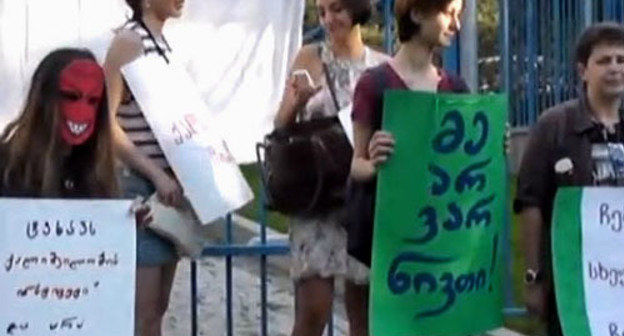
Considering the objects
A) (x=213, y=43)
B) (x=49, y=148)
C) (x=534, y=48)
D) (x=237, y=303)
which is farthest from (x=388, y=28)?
(x=237, y=303)

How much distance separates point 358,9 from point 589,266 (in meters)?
1.37

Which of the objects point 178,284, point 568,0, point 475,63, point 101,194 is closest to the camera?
point 101,194

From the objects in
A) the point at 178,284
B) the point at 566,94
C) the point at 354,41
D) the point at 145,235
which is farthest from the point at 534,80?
the point at 145,235

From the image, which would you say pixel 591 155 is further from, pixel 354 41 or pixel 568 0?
pixel 568 0

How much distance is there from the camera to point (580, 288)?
18.5 feet

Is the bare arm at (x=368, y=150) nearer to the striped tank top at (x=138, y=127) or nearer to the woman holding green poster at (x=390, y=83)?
the woman holding green poster at (x=390, y=83)

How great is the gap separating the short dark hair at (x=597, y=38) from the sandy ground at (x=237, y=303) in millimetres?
3752

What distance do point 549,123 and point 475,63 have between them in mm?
1806

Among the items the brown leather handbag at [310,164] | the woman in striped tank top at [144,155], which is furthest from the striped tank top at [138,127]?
the brown leather handbag at [310,164]

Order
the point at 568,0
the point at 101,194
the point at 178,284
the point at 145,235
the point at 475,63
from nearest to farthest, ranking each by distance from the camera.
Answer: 1. the point at 101,194
2. the point at 145,235
3. the point at 475,63
4. the point at 568,0
5. the point at 178,284

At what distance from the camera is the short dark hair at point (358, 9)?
6.41m

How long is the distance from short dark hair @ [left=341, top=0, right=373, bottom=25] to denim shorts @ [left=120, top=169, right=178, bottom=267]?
0.96 metres

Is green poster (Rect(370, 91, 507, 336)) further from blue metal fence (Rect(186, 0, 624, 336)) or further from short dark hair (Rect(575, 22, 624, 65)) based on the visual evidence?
blue metal fence (Rect(186, 0, 624, 336))

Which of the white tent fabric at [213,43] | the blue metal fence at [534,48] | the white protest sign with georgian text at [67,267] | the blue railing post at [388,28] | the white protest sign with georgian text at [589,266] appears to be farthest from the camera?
the blue metal fence at [534,48]
